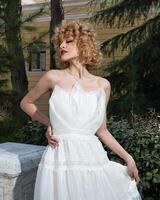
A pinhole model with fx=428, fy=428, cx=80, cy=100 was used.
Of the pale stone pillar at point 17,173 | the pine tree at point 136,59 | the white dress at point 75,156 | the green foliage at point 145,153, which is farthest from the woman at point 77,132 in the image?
the pine tree at point 136,59

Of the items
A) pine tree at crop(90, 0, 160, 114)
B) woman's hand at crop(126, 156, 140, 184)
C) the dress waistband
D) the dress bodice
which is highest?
the dress bodice

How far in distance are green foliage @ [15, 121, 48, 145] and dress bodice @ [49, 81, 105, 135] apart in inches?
103

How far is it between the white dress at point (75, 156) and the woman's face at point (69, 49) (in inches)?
6.6

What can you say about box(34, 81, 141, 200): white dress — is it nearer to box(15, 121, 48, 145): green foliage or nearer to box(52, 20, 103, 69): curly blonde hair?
box(52, 20, 103, 69): curly blonde hair

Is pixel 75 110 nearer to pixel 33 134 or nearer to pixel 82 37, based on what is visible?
pixel 82 37

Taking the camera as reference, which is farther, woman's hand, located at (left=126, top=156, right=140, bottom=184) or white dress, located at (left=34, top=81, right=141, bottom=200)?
woman's hand, located at (left=126, top=156, right=140, bottom=184)

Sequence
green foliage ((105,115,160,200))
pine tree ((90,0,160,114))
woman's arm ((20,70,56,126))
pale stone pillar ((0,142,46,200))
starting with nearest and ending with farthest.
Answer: woman's arm ((20,70,56,126))
pale stone pillar ((0,142,46,200))
green foliage ((105,115,160,200))
pine tree ((90,0,160,114))

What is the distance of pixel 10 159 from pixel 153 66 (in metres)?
6.47

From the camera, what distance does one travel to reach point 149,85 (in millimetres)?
9141

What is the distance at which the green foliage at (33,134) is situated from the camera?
5188 millimetres

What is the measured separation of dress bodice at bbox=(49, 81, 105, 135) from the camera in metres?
2.46

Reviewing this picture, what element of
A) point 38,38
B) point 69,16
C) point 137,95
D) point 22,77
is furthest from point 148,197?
point 69,16

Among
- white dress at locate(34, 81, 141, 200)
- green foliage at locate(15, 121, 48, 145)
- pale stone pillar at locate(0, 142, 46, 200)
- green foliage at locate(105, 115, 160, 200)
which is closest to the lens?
white dress at locate(34, 81, 141, 200)

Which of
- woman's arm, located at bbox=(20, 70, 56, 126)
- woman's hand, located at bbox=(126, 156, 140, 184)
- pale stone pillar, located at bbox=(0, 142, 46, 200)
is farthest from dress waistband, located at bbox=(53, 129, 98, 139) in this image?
pale stone pillar, located at bbox=(0, 142, 46, 200)
